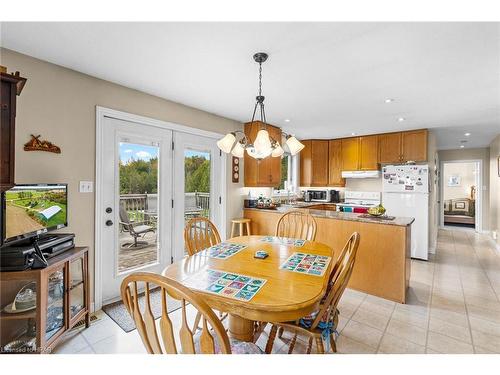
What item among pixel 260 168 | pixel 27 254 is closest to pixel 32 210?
pixel 27 254

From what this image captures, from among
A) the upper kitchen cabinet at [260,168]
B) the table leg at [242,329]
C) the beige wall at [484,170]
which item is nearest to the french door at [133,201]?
the upper kitchen cabinet at [260,168]

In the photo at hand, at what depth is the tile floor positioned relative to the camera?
1.86 meters

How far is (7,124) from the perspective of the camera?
4.11ft

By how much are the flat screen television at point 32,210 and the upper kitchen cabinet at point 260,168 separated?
2.56 meters

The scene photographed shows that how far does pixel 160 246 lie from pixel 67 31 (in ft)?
7.35

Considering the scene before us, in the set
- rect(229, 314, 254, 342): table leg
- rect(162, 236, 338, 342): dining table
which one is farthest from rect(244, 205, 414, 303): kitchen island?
rect(229, 314, 254, 342): table leg

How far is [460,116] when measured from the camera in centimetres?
347

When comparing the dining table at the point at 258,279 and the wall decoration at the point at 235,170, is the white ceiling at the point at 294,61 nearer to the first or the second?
the wall decoration at the point at 235,170

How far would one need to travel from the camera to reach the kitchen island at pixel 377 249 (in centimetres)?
257

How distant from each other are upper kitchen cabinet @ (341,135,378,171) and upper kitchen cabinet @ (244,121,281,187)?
1769mm

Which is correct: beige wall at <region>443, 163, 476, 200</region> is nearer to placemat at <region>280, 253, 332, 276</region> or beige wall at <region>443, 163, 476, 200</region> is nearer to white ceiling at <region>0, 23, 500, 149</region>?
white ceiling at <region>0, 23, 500, 149</region>
